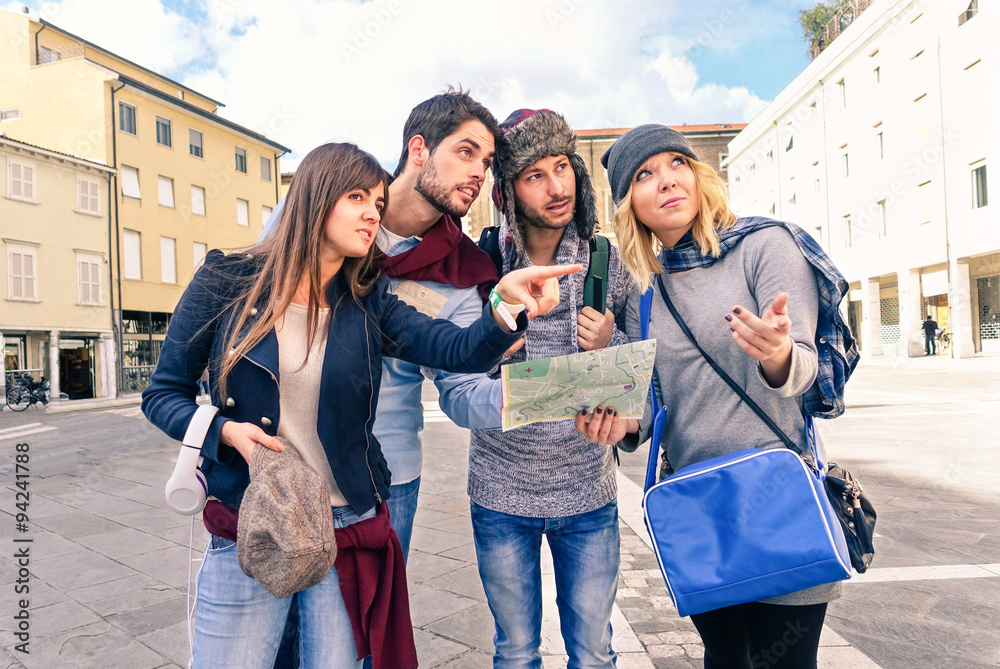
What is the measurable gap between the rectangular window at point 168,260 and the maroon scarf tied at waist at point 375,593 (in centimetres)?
2936

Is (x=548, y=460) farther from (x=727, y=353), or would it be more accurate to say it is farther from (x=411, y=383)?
(x=727, y=353)

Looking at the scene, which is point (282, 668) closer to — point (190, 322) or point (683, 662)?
point (190, 322)

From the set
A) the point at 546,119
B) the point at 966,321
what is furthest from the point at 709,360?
the point at 966,321

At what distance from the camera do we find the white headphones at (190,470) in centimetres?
144

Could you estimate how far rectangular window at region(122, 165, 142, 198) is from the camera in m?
25.8

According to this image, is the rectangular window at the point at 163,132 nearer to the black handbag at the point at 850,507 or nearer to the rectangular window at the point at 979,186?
the black handbag at the point at 850,507

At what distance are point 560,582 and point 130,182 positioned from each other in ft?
96.8

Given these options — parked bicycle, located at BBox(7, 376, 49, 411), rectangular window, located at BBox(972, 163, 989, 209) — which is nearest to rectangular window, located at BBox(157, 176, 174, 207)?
parked bicycle, located at BBox(7, 376, 49, 411)

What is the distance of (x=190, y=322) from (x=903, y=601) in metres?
3.87

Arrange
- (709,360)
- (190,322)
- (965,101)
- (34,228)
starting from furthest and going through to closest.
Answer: (34,228) → (965,101) → (709,360) → (190,322)

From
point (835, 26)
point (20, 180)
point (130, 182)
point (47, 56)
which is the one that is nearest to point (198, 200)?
point (130, 182)

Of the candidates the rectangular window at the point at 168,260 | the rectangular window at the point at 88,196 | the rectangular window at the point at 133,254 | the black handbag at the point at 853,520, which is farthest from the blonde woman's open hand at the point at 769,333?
the rectangular window at the point at 168,260

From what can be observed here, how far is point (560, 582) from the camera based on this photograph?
202 cm

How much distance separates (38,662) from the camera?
10.0 ft
